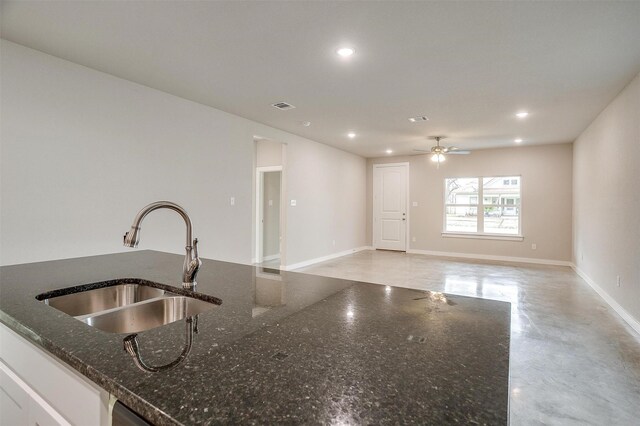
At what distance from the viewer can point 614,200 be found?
4008 mm

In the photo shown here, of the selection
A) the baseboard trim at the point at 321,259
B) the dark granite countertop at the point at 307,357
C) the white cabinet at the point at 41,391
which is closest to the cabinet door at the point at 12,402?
the white cabinet at the point at 41,391

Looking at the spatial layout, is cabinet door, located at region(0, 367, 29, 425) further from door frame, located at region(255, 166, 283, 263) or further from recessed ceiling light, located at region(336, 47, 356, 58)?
door frame, located at region(255, 166, 283, 263)

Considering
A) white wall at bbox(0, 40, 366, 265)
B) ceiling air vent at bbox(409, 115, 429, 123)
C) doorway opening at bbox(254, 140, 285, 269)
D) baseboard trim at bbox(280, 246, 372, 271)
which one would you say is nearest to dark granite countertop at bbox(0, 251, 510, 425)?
white wall at bbox(0, 40, 366, 265)

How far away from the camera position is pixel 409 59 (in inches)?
116

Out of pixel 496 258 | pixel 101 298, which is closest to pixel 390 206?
pixel 496 258

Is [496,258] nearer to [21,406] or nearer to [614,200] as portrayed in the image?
[614,200]

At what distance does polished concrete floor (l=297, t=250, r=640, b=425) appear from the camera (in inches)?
80.4

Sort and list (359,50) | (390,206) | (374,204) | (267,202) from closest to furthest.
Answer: (359,50) → (267,202) → (390,206) → (374,204)

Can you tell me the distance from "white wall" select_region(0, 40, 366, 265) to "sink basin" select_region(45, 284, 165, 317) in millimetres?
2119

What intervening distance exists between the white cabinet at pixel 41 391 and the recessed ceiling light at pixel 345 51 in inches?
108

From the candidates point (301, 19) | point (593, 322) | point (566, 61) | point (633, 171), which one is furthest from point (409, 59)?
point (593, 322)

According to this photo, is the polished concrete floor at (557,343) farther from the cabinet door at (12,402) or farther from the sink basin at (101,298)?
the cabinet door at (12,402)

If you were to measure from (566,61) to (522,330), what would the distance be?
8.48 ft

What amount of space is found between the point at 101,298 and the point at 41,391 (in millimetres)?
605
